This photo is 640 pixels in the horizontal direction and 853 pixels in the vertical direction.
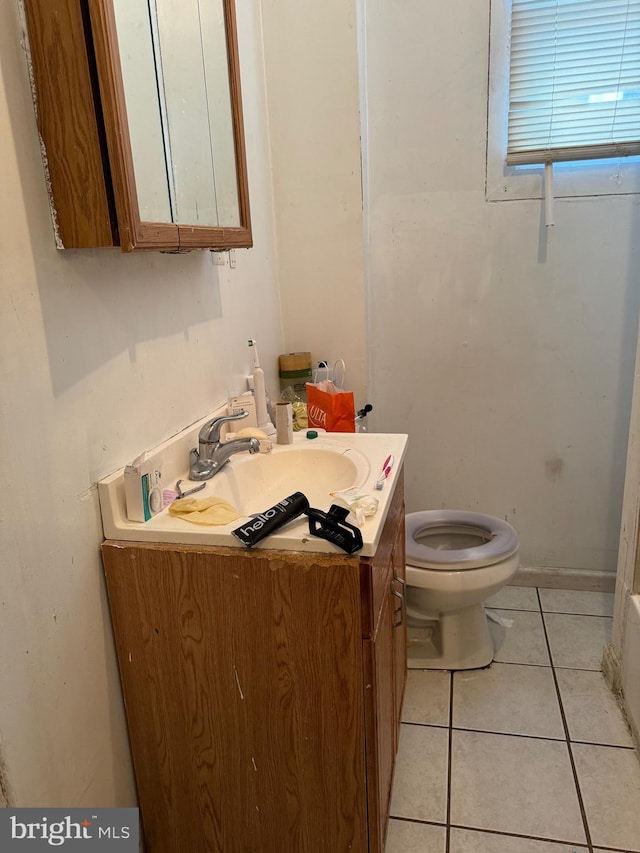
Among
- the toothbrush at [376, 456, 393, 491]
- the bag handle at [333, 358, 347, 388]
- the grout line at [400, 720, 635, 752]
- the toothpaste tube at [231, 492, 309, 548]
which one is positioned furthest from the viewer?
the bag handle at [333, 358, 347, 388]

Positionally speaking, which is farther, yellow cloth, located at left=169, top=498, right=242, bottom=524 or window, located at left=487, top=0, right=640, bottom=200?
window, located at left=487, top=0, right=640, bottom=200

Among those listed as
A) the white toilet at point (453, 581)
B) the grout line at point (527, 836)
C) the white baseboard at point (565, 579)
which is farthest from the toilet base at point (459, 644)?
the grout line at point (527, 836)

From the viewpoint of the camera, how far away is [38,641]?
98 centimetres

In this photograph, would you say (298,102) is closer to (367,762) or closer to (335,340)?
(335,340)

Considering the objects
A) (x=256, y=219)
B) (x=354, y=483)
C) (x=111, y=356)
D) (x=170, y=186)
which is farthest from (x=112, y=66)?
(x=256, y=219)

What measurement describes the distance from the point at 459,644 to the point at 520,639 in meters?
0.27

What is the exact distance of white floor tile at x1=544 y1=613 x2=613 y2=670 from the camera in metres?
1.97

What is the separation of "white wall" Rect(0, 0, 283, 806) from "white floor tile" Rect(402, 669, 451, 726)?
0.87 meters

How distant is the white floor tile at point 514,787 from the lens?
4.75 feet

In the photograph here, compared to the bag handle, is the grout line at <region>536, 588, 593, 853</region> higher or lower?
lower

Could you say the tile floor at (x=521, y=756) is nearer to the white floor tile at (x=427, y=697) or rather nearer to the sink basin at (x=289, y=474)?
the white floor tile at (x=427, y=697)

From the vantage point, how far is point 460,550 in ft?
6.28

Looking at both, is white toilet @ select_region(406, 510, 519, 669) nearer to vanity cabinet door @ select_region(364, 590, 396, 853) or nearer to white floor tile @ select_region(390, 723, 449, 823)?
white floor tile @ select_region(390, 723, 449, 823)

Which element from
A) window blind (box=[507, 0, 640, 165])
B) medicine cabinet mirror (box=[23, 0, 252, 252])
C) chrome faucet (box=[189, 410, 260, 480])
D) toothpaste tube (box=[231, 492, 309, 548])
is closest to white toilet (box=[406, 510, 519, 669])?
chrome faucet (box=[189, 410, 260, 480])
